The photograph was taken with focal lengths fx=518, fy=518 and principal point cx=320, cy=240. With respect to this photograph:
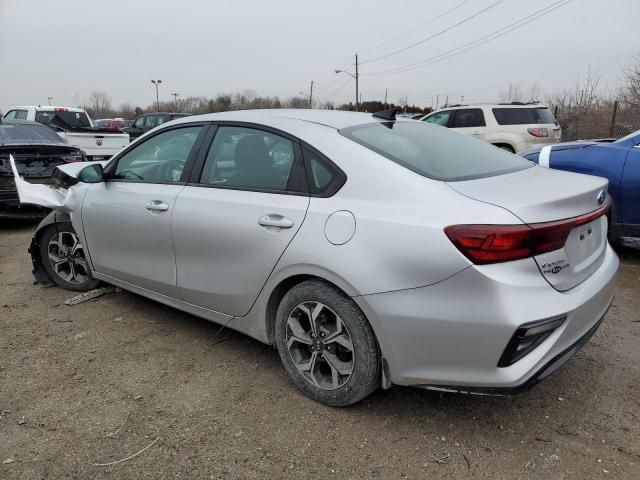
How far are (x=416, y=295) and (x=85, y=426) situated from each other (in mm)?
1847

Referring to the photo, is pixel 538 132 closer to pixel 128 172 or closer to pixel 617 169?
pixel 617 169

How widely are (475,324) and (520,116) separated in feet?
34.6

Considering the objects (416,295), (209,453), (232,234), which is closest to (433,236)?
(416,295)

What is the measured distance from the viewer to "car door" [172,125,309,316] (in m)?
2.83

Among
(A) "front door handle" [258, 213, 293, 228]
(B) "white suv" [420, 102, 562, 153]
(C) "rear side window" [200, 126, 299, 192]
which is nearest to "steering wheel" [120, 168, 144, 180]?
(C) "rear side window" [200, 126, 299, 192]

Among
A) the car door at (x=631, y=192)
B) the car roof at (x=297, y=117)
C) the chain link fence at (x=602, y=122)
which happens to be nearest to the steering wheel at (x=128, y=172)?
the car roof at (x=297, y=117)

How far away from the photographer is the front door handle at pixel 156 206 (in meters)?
3.40

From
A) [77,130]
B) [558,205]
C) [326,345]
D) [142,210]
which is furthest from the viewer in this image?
[77,130]

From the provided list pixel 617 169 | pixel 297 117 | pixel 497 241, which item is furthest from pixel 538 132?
pixel 497 241

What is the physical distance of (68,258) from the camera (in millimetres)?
4574

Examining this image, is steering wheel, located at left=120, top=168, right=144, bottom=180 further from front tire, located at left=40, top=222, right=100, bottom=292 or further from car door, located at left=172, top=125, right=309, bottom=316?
front tire, located at left=40, top=222, right=100, bottom=292

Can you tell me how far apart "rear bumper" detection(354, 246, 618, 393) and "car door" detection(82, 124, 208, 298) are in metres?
1.62

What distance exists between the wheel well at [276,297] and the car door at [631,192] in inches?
148

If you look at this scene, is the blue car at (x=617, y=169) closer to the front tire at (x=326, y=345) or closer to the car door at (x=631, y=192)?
the car door at (x=631, y=192)
